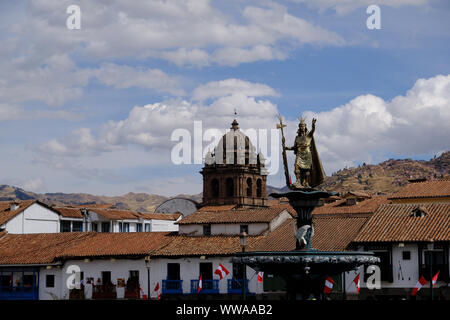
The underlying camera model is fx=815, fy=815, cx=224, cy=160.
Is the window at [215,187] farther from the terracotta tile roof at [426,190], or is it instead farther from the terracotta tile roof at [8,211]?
the terracotta tile roof at [426,190]

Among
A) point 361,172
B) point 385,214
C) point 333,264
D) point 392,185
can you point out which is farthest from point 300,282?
point 361,172

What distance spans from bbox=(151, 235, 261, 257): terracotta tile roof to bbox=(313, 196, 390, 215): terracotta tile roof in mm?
22442

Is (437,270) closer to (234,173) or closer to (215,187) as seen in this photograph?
(234,173)

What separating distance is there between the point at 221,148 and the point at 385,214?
5681 centimetres

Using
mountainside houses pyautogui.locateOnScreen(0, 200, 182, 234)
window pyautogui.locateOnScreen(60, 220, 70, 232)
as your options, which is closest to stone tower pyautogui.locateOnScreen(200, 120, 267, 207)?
mountainside houses pyautogui.locateOnScreen(0, 200, 182, 234)

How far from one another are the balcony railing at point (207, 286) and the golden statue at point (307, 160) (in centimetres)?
2631

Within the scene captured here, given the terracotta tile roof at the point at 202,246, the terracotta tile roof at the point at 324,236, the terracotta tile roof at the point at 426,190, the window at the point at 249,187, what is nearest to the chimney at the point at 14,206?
the terracotta tile roof at the point at 202,246

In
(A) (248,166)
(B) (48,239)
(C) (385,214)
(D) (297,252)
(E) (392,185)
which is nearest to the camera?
(D) (297,252)

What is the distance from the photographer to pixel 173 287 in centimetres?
5547

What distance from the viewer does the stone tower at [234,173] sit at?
10424 cm

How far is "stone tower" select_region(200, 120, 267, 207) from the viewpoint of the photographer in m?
104

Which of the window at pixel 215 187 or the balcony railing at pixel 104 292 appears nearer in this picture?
the balcony railing at pixel 104 292
